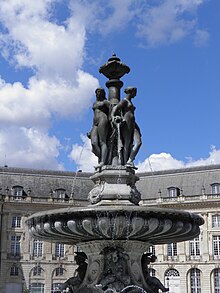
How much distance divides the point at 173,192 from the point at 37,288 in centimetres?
2126

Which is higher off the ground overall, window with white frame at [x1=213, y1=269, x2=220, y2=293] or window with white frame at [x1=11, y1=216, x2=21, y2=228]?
window with white frame at [x1=11, y1=216, x2=21, y2=228]

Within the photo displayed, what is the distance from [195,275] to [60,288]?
178 feet

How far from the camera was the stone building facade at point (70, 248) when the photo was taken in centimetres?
6344

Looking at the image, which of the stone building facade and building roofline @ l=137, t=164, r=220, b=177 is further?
building roofline @ l=137, t=164, r=220, b=177

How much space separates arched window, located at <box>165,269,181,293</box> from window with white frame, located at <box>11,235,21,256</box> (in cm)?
1913

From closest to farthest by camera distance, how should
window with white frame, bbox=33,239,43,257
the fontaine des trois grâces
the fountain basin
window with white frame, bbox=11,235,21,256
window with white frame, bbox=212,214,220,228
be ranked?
the fountain basin → the fontaine des trois grâces → window with white frame, bbox=212,214,220,228 → window with white frame, bbox=11,235,21,256 → window with white frame, bbox=33,239,43,257

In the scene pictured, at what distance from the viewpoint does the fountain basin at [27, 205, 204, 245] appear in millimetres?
11336

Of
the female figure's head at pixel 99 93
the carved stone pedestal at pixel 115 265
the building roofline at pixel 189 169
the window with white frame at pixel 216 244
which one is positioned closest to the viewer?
the carved stone pedestal at pixel 115 265

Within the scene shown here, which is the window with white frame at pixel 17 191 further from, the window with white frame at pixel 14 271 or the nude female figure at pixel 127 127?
the nude female figure at pixel 127 127

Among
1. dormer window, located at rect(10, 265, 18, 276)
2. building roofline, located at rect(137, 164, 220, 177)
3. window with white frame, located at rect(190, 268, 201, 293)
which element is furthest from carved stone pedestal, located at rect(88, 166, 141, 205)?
building roofline, located at rect(137, 164, 220, 177)

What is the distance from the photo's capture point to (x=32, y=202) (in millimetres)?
64812

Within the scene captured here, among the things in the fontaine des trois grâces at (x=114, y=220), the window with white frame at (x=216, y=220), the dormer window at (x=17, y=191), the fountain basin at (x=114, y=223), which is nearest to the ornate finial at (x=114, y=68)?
the fontaine des trois grâces at (x=114, y=220)

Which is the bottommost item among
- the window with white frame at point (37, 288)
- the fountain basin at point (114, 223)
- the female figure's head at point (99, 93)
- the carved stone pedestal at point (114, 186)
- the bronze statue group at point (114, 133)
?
the window with white frame at point (37, 288)

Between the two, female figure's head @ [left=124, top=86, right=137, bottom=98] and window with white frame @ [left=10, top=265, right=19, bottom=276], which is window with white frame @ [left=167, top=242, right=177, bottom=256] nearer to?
window with white frame @ [left=10, top=265, right=19, bottom=276]
